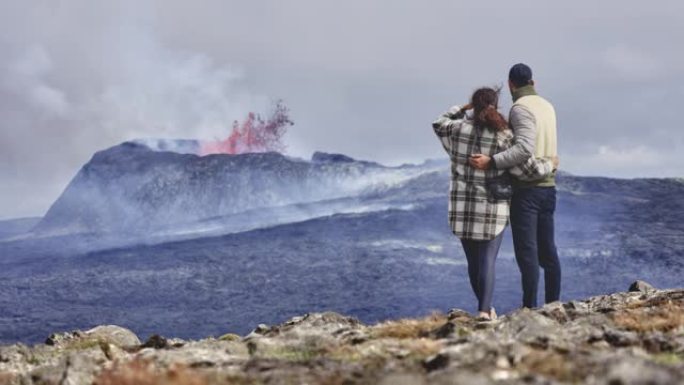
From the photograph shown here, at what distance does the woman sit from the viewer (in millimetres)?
11734

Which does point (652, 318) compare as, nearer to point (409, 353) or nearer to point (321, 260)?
point (409, 353)

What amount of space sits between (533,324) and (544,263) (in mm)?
2976

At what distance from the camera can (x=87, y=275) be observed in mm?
82562

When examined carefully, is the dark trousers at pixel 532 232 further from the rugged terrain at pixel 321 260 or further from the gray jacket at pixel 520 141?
the rugged terrain at pixel 321 260

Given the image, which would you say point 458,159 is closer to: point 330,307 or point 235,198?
point 330,307

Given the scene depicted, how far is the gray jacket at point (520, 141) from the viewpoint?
11.5 meters

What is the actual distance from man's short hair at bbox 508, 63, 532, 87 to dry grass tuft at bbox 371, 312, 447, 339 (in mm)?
3028

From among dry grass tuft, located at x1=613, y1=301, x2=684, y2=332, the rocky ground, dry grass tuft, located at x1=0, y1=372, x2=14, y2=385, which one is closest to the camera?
Result: the rocky ground

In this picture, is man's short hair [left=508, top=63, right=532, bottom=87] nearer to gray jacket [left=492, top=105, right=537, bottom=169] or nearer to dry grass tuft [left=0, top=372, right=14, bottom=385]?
gray jacket [left=492, top=105, right=537, bottom=169]

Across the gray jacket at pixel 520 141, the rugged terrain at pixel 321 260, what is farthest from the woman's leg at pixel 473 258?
the rugged terrain at pixel 321 260

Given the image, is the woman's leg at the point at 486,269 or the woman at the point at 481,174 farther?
the woman's leg at the point at 486,269

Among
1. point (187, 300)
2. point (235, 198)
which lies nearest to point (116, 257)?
point (187, 300)

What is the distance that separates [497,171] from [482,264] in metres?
1.13

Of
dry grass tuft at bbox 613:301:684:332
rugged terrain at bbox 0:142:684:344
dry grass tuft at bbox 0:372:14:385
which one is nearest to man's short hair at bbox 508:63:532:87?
dry grass tuft at bbox 613:301:684:332
